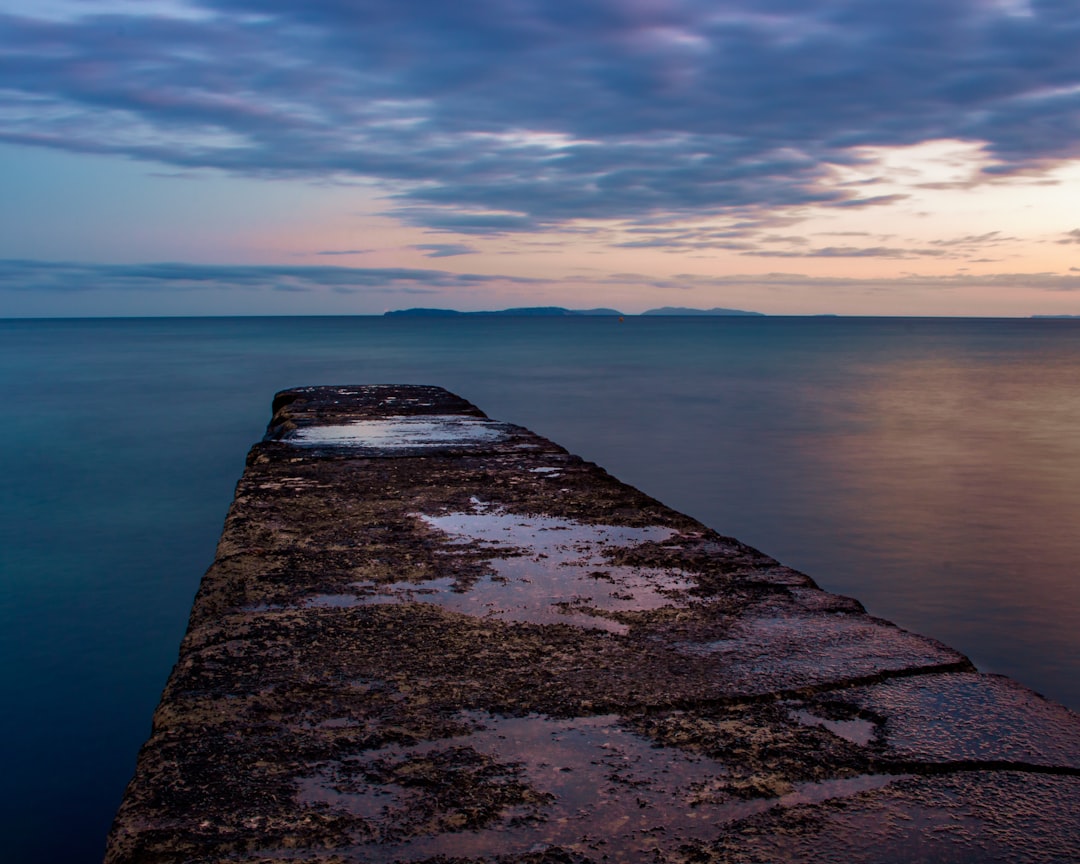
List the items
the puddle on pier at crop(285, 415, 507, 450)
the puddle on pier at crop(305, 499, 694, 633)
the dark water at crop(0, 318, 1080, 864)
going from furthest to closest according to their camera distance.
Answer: the puddle on pier at crop(285, 415, 507, 450), the dark water at crop(0, 318, 1080, 864), the puddle on pier at crop(305, 499, 694, 633)

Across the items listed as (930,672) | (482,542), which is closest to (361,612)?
(482,542)

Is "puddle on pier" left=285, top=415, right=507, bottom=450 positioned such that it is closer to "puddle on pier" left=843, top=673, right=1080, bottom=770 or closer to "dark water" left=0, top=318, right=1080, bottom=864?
"dark water" left=0, top=318, right=1080, bottom=864

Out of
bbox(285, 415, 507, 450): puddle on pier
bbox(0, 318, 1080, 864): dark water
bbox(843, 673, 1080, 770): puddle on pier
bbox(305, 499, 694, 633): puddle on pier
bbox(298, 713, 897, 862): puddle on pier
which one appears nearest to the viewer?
bbox(298, 713, 897, 862): puddle on pier

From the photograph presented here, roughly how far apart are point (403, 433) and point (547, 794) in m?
4.12

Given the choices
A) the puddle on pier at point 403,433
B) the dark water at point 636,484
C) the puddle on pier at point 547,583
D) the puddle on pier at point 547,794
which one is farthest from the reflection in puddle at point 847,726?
the puddle on pier at point 403,433

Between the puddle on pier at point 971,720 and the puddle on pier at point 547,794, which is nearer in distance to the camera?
the puddle on pier at point 547,794

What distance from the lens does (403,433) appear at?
5312 mm

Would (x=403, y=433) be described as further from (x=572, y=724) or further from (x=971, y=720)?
(x=971, y=720)

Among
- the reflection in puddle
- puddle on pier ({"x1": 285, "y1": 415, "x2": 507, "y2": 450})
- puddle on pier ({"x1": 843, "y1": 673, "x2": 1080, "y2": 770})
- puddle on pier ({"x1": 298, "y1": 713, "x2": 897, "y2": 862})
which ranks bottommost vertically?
puddle on pier ({"x1": 298, "y1": 713, "x2": 897, "y2": 862})

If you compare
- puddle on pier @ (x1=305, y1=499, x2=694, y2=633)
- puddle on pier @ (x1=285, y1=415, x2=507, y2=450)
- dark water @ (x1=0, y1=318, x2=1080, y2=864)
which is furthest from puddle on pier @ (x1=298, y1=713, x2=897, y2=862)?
puddle on pier @ (x1=285, y1=415, x2=507, y2=450)

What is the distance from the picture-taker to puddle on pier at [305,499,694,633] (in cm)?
212

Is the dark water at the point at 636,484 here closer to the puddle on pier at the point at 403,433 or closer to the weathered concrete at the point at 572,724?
the puddle on pier at the point at 403,433

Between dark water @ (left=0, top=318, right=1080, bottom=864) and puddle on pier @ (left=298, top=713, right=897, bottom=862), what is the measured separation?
216cm

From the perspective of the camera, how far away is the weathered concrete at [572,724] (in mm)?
1224
